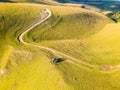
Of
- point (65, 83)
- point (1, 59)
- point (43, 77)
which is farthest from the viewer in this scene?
point (1, 59)

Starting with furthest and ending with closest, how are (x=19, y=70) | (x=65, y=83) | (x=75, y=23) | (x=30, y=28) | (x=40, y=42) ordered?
(x=75, y=23) < (x=30, y=28) < (x=40, y=42) < (x=19, y=70) < (x=65, y=83)

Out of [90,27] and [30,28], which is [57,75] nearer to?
[30,28]

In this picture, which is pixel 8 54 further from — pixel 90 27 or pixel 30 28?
pixel 90 27

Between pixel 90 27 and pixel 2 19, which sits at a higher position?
pixel 2 19

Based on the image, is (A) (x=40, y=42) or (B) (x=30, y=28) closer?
(A) (x=40, y=42)

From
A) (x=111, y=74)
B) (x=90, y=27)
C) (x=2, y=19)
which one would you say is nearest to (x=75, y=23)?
(x=90, y=27)

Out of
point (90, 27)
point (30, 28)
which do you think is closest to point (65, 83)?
point (30, 28)
